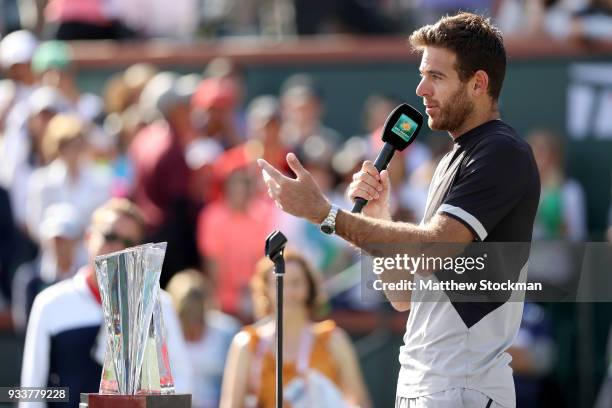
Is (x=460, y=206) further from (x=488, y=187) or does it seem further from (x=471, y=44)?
(x=471, y=44)

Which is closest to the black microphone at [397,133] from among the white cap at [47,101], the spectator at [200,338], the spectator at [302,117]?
the spectator at [200,338]

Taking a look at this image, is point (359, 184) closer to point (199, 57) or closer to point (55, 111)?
point (55, 111)

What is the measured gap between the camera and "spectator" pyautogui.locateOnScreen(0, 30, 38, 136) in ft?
38.4

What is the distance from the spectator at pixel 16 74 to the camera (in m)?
11.7

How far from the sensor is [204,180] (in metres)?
10.8

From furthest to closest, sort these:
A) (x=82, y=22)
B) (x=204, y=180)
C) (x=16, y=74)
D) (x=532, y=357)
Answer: (x=82, y=22)
(x=16, y=74)
(x=204, y=180)
(x=532, y=357)

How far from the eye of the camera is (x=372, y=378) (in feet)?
32.8

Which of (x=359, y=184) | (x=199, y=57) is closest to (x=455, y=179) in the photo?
(x=359, y=184)

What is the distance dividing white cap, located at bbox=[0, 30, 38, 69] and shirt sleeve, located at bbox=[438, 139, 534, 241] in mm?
7867

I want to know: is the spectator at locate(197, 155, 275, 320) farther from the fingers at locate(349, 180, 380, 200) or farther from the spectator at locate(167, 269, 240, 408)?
the fingers at locate(349, 180, 380, 200)

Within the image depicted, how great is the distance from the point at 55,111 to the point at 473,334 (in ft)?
22.8

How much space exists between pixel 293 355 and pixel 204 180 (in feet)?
11.8

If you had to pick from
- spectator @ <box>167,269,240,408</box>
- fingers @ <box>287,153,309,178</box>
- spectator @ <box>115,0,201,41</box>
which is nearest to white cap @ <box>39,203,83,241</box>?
spectator @ <box>167,269,240,408</box>

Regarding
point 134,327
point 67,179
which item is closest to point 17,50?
point 67,179
